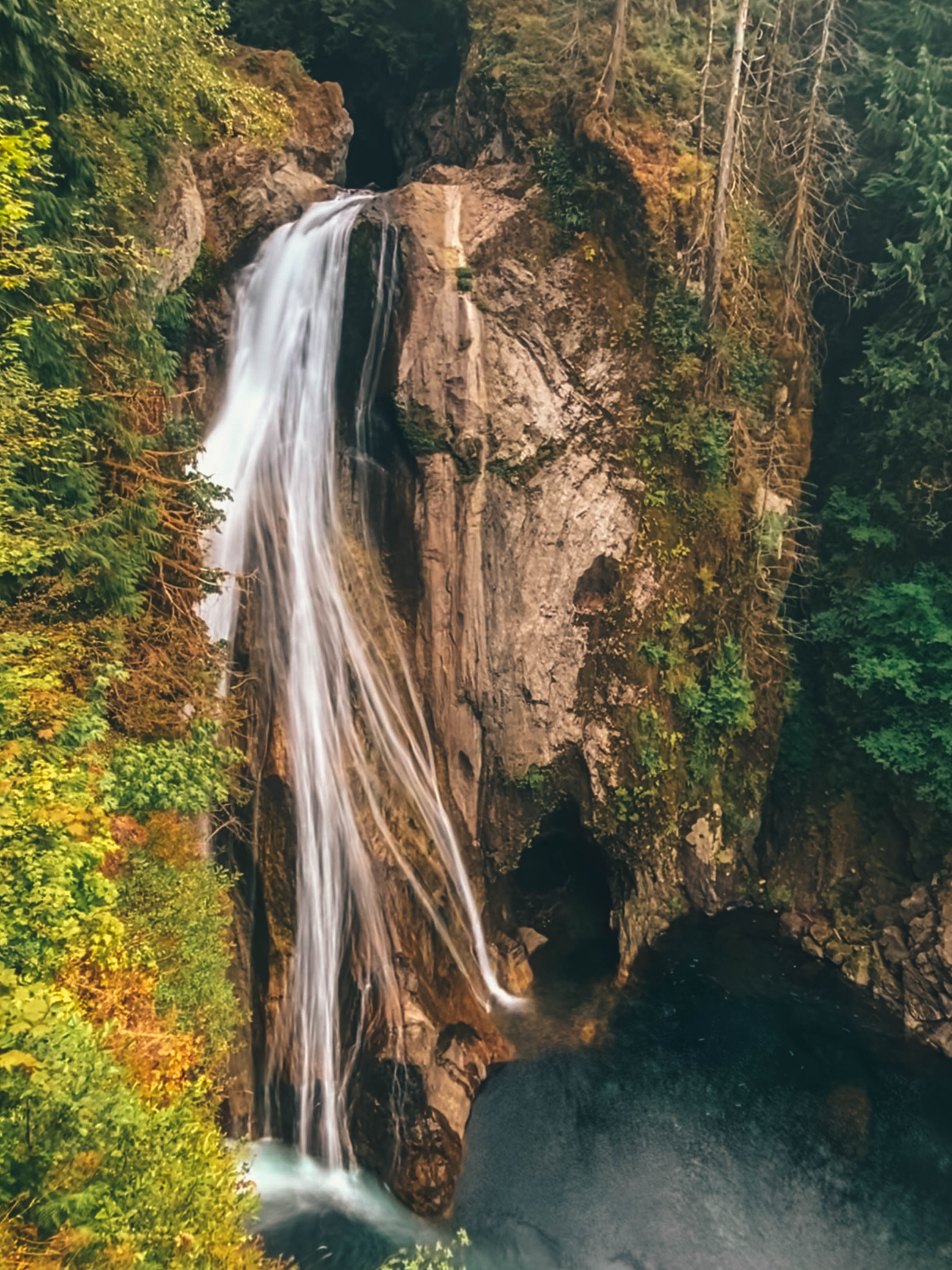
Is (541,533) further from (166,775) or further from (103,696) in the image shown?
(103,696)

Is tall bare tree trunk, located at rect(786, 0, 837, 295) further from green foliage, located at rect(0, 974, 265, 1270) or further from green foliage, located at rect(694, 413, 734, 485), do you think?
green foliage, located at rect(0, 974, 265, 1270)

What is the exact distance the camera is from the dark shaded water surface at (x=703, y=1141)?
8.69 meters

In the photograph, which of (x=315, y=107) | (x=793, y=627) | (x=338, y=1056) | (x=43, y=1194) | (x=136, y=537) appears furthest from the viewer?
(x=315, y=107)

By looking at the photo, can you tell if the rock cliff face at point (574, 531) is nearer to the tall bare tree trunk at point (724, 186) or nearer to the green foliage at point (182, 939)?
the tall bare tree trunk at point (724, 186)

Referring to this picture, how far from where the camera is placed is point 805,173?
509 inches

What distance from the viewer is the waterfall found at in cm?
969

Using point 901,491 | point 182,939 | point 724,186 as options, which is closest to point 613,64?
point 724,186

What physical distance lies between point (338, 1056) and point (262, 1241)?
199 cm

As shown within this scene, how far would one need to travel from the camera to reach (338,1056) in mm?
9469

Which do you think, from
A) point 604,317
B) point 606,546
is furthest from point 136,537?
point 604,317

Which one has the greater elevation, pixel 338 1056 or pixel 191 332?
pixel 191 332

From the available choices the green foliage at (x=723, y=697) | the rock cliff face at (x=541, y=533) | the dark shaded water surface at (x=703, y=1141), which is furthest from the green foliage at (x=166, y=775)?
the green foliage at (x=723, y=697)

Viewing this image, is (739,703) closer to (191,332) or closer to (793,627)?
(793,627)

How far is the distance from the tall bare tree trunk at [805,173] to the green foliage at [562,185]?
3.86m
